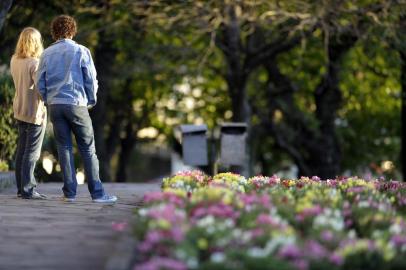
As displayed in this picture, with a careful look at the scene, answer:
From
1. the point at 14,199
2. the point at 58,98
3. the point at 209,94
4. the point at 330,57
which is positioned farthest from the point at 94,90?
the point at 209,94

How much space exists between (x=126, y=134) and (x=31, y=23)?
14108 mm

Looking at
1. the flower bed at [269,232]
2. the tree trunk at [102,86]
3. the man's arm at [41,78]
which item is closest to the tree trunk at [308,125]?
the tree trunk at [102,86]

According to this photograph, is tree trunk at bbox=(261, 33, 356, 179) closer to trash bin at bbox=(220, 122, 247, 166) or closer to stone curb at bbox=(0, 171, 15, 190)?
trash bin at bbox=(220, 122, 247, 166)

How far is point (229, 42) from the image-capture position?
21.3 meters

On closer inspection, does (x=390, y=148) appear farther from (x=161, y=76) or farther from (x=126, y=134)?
(x=161, y=76)

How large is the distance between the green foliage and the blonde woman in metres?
3.85

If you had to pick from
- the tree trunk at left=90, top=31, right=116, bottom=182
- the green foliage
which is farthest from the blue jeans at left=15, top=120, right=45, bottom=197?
the tree trunk at left=90, top=31, right=116, bottom=182

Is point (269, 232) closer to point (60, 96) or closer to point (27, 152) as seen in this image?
point (60, 96)

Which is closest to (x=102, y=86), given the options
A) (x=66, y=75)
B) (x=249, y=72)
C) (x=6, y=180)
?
(x=249, y=72)

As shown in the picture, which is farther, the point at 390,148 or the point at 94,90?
the point at 390,148

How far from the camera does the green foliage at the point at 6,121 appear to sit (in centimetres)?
1493

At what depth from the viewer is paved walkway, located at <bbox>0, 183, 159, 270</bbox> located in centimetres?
712

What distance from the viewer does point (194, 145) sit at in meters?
17.2

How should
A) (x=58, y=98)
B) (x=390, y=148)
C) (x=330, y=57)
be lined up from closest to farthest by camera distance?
(x=58, y=98), (x=330, y=57), (x=390, y=148)
